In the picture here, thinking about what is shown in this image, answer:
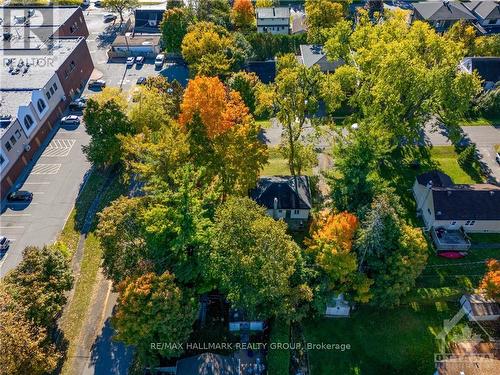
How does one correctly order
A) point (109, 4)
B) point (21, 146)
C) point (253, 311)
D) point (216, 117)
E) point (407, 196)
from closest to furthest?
point (253, 311), point (216, 117), point (407, 196), point (21, 146), point (109, 4)

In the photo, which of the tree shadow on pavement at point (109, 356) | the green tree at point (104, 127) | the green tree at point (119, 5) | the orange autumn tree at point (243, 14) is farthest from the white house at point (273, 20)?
the tree shadow on pavement at point (109, 356)

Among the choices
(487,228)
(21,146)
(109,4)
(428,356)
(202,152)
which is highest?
(109,4)

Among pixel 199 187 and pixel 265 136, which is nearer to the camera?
pixel 199 187

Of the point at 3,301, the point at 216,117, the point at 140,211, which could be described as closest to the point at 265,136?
the point at 216,117

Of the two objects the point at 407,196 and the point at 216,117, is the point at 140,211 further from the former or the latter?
the point at 407,196

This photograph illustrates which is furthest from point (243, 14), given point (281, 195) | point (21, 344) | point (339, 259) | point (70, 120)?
point (21, 344)

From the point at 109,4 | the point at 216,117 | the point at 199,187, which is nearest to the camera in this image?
the point at 199,187
